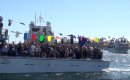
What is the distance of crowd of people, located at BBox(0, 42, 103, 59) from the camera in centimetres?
3609

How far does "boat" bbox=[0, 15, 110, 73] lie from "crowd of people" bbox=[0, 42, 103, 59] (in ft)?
1.66

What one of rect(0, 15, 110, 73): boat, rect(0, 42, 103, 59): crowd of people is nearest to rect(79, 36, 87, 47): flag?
rect(0, 42, 103, 59): crowd of people

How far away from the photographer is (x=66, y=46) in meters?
41.1

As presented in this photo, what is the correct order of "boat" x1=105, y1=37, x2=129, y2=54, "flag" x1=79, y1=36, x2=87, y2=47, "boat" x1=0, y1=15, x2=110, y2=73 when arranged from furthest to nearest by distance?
"boat" x1=105, y1=37, x2=129, y2=54 → "flag" x1=79, y1=36, x2=87, y2=47 → "boat" x1=0, y1=15, x2=110, y2=73

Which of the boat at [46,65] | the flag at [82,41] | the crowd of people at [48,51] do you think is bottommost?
the boat at [46,65]

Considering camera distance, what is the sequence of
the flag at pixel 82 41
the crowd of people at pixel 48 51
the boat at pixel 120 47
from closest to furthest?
the crowd of people at pixel 48 51 → the flag at pixel 82 41 → the boat at pixel 120 47

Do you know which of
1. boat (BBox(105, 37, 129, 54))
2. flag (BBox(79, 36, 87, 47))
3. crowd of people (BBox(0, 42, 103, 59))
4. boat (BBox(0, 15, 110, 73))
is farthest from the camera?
boat (BBox(105, 37, 129, 54))

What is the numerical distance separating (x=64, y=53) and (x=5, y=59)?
21.5ft

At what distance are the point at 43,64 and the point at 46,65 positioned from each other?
431mm

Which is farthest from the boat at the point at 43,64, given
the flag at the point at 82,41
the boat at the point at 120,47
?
the boat at the point at 120,47

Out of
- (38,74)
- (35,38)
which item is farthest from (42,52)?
(35,38)

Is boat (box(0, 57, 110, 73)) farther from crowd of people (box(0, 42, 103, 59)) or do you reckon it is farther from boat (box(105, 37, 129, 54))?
boat (box(105, 37, 129, 54))

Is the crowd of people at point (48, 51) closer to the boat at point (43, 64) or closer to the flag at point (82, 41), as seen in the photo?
the boat at point (43, 64)

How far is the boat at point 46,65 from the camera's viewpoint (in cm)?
3584
